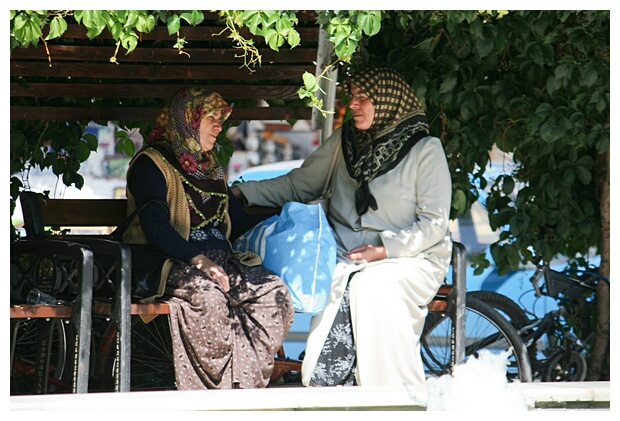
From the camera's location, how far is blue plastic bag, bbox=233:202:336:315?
4.40 meters

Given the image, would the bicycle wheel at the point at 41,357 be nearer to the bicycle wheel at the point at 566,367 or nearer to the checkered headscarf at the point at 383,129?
the checkered headscarf at the point at 383,129

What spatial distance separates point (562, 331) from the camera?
618cm

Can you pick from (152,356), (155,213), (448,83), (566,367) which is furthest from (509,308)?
(155,213)

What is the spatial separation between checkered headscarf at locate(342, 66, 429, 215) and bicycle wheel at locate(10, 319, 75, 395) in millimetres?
1551

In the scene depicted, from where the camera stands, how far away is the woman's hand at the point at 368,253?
4.64m

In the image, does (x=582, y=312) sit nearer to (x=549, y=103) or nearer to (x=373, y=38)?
(x=549, y=103)

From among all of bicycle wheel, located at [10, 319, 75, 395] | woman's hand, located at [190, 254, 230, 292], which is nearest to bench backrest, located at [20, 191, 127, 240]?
bicycle wheel, located at [10, 319, 75, 395]

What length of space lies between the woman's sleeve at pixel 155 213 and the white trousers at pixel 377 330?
0.64 metres

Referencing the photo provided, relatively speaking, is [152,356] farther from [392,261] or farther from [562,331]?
[562,331]

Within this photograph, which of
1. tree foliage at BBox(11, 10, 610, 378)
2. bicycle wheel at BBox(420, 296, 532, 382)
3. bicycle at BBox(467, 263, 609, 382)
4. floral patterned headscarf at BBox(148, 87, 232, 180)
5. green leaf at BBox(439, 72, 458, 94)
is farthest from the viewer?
bicycle at BBox(467, 263, 609, 382)

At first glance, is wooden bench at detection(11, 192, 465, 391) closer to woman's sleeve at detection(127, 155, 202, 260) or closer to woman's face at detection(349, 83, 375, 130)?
woman's sleeve at detection(127, 155, 202, 260)

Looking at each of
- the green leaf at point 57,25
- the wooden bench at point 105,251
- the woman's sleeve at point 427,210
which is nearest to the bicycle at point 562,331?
the woman's sleeve at point 427,210

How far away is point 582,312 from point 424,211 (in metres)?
2.01

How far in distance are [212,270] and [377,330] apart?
0.77 meters
